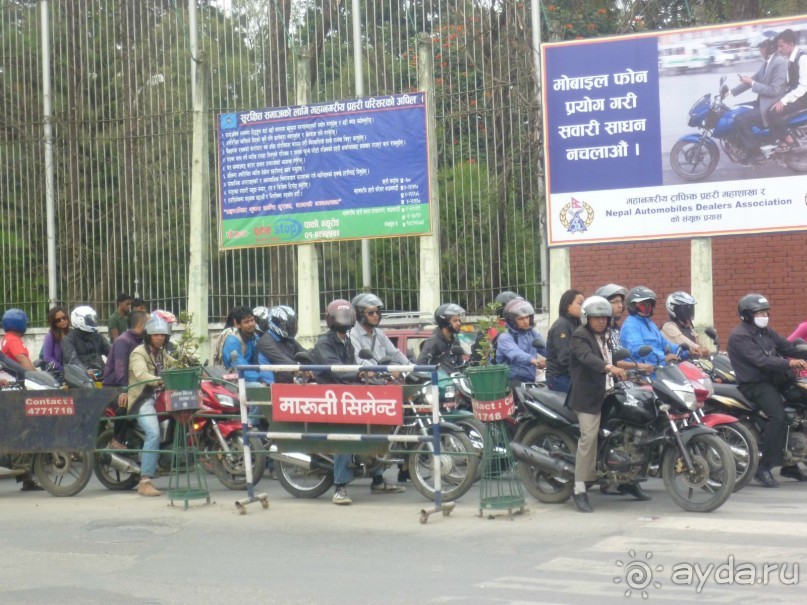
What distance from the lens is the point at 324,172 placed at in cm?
1736

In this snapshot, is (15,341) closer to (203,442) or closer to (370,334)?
(203,442)

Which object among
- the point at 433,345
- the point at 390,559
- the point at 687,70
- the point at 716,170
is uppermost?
the point at 687,70

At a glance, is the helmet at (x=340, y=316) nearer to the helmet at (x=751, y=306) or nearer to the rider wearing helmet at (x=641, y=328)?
the rider wearing helmet at (x=641, y=328)

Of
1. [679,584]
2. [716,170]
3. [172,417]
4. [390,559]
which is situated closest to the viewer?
[679,584]

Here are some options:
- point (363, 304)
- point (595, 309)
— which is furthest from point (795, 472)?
point (363, 304)

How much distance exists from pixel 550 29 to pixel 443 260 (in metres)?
3.64

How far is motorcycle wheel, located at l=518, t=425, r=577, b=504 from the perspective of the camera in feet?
34.0

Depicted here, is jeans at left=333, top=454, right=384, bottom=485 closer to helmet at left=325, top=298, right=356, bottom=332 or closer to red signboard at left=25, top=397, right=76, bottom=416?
helmet at left=325, top=298, right=356, bottom=332

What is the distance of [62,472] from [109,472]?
1.53 ft

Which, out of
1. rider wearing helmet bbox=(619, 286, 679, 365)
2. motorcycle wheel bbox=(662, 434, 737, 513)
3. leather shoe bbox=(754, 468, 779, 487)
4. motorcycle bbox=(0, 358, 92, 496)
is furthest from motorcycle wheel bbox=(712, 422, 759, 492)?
motorcycle bbox=(0, 358, 92, 496)

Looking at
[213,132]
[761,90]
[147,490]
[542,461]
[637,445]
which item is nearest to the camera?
[637,445]

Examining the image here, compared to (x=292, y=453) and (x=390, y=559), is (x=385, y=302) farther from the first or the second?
(x=390, y=559)

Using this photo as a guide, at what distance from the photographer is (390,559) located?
8.52m

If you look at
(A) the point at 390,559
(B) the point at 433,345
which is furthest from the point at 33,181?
(A) the point at 390,559
